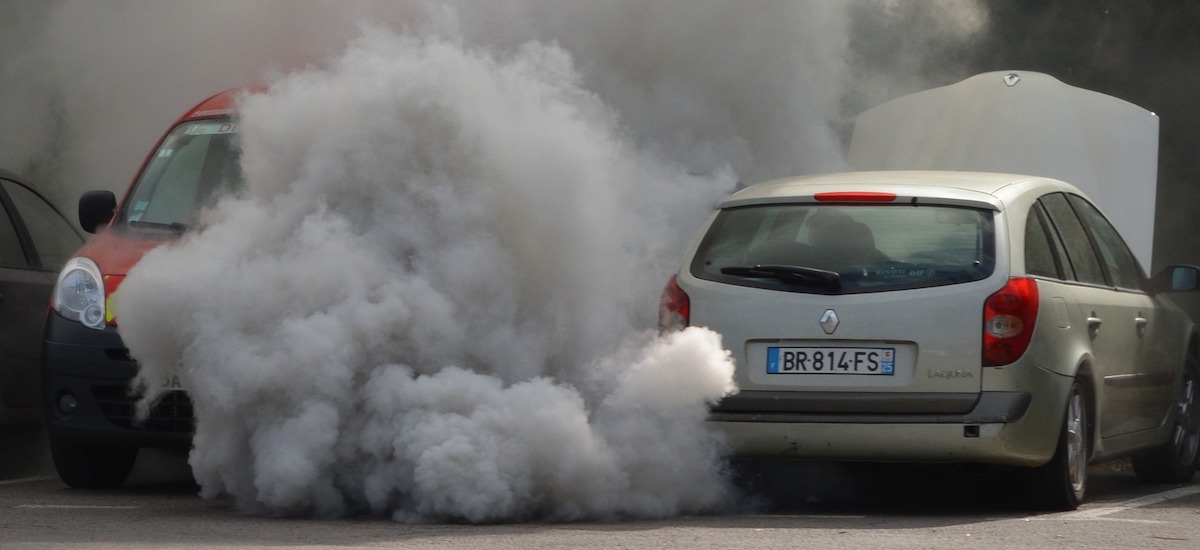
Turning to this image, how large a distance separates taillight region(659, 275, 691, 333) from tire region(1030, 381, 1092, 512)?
1532mm

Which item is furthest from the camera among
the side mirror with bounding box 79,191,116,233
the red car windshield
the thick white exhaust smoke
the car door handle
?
the side mirror with bounding box 79,191,116,233

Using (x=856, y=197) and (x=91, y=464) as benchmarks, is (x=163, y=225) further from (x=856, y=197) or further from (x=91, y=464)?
(x=856, y=197)

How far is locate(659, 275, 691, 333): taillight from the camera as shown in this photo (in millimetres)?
7711

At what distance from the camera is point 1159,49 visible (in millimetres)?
15195

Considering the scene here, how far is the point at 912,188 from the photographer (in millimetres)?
7883

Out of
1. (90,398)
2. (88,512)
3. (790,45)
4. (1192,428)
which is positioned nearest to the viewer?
(88,512)

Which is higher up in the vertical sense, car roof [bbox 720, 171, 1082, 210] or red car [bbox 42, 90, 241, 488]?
car roof [bbox 720, 171, 1082, 210]

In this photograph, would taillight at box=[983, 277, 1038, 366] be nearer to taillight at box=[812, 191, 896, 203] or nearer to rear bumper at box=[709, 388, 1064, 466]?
rear bumper at box=[709, 388, 1064, 466]

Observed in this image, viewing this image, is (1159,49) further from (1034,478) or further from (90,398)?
(90,398)

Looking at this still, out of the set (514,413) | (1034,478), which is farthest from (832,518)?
(514,413)

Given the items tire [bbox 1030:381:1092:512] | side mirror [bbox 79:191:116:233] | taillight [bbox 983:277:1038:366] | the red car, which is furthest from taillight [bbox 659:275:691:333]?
side mirror [bbox 79:191:116:233]

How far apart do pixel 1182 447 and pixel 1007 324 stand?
278 centimetres

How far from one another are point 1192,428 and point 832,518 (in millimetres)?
3200

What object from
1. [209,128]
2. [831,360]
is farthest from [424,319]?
[209,128]
